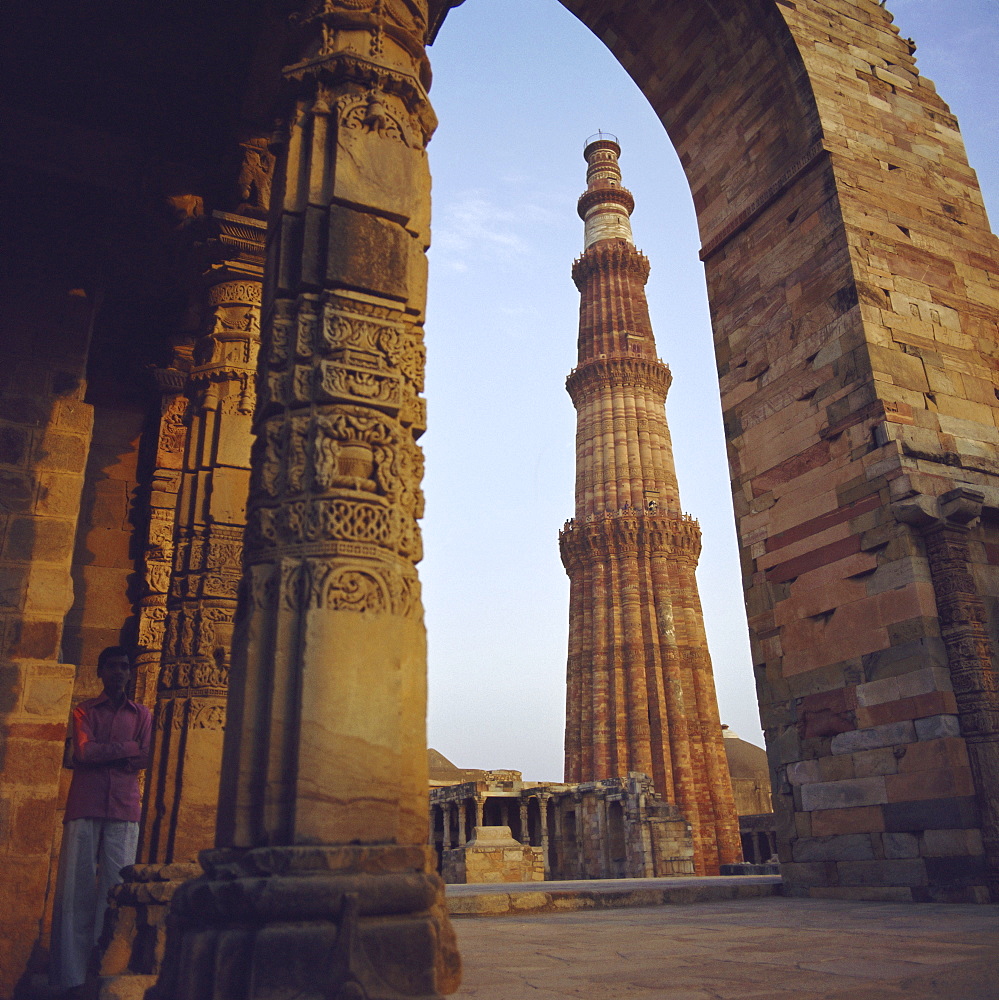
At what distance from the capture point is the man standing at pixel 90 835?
3.70 meters

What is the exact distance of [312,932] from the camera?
7.00 ft

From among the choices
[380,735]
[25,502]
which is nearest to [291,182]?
[380,735]

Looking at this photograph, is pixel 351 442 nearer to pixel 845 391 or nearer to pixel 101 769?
pixel 101 769

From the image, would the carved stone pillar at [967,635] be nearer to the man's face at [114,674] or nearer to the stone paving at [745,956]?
the stone paving at [745,956]

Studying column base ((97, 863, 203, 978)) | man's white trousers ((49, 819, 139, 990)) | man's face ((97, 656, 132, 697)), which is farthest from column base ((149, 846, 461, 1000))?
man's face ((97, 656, 132, 697))

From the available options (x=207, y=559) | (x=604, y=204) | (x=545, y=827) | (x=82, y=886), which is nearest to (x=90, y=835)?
(x=82, y=886)

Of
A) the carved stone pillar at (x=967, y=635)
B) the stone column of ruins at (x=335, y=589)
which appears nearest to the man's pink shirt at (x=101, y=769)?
the stone column of ruins at (x=335, y=589)

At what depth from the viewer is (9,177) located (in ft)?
18.7

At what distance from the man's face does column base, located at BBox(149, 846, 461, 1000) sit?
2.00 metres

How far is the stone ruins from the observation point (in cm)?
246

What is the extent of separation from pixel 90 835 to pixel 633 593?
3095cm

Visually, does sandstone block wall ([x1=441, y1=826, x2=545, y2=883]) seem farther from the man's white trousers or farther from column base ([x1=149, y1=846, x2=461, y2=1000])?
column base ([x1=149, y1=846, x2=461, y2=1000])

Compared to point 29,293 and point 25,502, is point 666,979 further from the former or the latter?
point 29,293

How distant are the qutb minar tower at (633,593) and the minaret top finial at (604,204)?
1.39m
